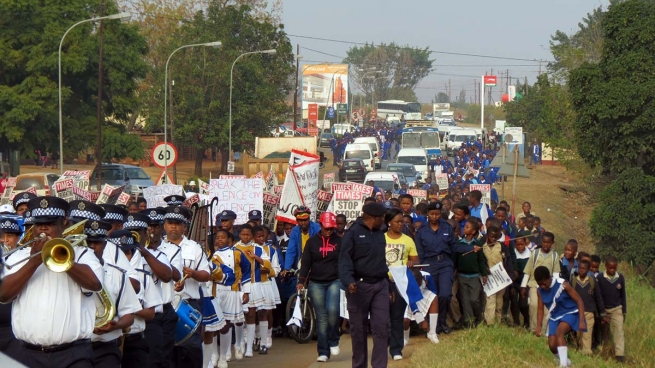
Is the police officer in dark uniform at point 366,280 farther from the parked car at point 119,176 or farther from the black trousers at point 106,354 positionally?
the parked car at point 119,176

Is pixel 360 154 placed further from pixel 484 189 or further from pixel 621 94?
pixel 484 189

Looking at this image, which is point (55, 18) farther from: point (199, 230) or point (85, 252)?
point (85, 252)

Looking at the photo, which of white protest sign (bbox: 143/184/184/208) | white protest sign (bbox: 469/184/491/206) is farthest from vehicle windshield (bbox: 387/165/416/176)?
white protest sign (bbox: 143/184/184/208)

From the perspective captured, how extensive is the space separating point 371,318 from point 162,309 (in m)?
2.55

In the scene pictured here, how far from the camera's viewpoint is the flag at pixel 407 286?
11.1m

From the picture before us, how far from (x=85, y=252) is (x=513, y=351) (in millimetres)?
6289

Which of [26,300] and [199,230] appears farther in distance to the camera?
[199,230]

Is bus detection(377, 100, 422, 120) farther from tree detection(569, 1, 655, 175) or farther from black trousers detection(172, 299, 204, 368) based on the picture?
black trousers detection(172, 299, 204, 368)

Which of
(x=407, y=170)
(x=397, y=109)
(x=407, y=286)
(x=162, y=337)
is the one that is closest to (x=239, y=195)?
(x=407, y=286)

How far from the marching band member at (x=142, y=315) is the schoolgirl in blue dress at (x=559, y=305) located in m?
5.91

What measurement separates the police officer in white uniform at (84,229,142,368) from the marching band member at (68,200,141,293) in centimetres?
6

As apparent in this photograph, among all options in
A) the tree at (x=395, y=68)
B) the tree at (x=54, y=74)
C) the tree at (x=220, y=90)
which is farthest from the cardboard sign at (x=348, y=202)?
the tree at (x=395, y=68)

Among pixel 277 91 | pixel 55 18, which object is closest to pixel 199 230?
pixel 55 18

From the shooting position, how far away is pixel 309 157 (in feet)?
56.6
